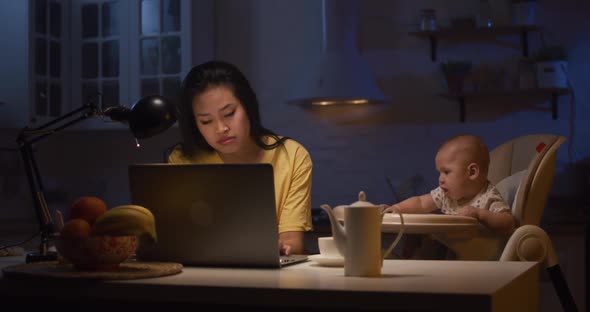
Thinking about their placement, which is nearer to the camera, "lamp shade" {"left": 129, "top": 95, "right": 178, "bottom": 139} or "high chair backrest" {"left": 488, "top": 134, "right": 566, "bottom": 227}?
"lamp shade" {"left": 129, "top": 95, "right": 178, "bottom": 139}

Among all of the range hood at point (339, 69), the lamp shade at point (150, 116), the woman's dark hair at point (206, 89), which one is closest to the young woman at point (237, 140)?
the woman's dark hair at point (206, 89)

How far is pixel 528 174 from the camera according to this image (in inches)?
115

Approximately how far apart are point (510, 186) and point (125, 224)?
1.83m

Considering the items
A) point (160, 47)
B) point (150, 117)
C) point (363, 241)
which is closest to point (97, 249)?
point (150, 117)

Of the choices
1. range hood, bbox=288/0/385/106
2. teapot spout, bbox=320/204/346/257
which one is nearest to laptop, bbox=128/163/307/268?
teapot spout, bbox=320/204/346/257

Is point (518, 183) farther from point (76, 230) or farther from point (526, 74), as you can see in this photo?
point (76, 230)

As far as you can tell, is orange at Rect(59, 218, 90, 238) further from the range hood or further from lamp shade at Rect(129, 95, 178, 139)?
the range hood

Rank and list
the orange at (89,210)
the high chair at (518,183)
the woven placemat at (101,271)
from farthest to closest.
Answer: the high chair at (518,183)
the orange at (89,210)
the woven placemat at (101,271)

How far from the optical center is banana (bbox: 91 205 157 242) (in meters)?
1.62

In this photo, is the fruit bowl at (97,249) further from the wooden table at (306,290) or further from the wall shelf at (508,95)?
the wall shelf at (508,95)

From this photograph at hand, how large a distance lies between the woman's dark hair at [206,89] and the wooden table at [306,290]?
1.10 metres

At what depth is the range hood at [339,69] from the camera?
14.1ft

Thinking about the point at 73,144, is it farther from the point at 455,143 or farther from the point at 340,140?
the point at 455,143

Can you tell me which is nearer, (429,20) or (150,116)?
(150,116)
